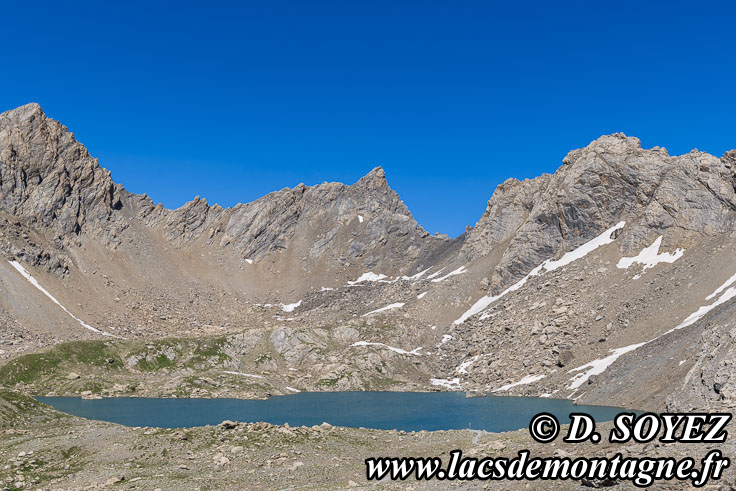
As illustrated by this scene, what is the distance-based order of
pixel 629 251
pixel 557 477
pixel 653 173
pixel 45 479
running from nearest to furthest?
pixel 557 477
pixel 45 479
pixel 629 251
pixel 653 173

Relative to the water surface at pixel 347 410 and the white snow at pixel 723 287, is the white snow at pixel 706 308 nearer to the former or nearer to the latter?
the white snow at pixel 723 287

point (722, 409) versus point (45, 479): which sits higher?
point (722, 409)

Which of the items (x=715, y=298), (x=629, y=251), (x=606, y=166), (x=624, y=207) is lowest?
(x=715, y=298)

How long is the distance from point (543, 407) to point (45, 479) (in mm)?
79465

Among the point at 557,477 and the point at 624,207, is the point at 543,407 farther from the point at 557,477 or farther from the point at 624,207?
the point at 624,207

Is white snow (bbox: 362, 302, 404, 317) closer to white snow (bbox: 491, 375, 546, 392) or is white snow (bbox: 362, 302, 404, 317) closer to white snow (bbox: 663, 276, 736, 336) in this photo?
white snow (bbox: 491, 375, 546, 392)

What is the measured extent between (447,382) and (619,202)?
252 feet

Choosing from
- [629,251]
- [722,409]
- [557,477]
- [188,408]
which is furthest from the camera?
[629,251]

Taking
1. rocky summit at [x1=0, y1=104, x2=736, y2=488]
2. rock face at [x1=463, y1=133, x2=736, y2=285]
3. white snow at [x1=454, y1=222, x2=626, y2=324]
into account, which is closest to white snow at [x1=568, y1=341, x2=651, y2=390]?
rocky summit at [x1=0, y1=104, x2=736, y2=488]

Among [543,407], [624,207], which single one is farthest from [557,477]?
[624,207]

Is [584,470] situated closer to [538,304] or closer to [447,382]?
[447,382]

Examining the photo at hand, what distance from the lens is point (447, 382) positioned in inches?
5285

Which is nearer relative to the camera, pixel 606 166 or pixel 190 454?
pixel 190 454

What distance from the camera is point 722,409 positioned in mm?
35750
